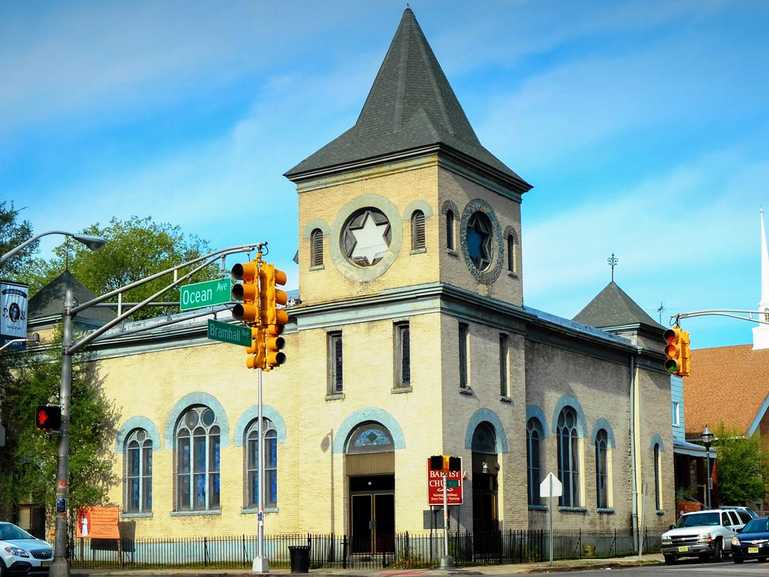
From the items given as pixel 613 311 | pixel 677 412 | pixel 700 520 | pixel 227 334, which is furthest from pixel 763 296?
pixel 227 334

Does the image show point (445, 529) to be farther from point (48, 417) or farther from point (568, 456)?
point (568, 456)

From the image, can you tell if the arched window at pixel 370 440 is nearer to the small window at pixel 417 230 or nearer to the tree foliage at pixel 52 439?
the small window at pixel 417 230

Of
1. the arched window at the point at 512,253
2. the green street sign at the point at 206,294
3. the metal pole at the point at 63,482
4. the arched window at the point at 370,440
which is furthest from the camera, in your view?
the arched window at the point at 512,253

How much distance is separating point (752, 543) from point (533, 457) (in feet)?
29.0

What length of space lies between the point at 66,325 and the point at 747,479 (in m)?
46.4

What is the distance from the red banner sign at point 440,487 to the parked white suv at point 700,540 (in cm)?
979

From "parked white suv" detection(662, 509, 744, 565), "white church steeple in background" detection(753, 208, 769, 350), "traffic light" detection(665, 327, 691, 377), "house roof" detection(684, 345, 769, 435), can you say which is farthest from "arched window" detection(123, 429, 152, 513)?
"white church steeple in background" detection(753, 208, 769, 350)

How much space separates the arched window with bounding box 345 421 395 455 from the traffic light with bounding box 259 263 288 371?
44.5 feet

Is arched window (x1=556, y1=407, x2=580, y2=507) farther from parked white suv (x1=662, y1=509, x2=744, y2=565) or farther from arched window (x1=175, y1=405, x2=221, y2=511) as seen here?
arched window (x1=175, y1=405, x2=221, y2=511)

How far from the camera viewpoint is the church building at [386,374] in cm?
4053

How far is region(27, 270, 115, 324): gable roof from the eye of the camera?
52.7 m

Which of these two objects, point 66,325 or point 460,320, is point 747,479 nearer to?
point 460,320

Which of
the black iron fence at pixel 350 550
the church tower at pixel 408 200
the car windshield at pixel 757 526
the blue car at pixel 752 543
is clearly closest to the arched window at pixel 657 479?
the black iron fence at pixel 350 550

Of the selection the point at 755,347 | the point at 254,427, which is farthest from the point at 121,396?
the point at 755,347
